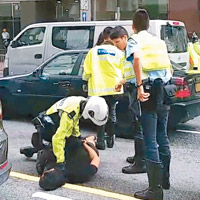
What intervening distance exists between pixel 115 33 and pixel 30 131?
2833 millimetres

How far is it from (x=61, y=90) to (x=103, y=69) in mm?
1823

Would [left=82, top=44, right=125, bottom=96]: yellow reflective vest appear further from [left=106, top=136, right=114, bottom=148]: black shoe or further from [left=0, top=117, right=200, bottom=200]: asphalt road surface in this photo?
[left=0, top=117, right=200, bottom=200]: asphalt road surface

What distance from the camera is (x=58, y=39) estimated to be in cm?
1161

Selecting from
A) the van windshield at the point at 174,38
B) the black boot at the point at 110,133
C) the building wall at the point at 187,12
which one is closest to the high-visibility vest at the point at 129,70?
the black boot at the point at 110,133

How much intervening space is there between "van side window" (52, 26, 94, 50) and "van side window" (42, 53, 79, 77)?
2.60 m

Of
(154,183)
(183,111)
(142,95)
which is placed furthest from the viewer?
(183,111)

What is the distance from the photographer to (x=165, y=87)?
4844 millimetres

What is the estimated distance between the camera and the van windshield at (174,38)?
9953 mm

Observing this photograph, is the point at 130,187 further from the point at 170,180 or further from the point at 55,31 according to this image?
the point at 55,31

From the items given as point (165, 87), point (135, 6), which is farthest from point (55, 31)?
point (135, 6)

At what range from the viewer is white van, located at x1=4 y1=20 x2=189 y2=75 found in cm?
1021

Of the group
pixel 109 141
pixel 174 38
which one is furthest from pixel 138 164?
pixel 174 38

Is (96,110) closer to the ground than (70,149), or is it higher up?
higher up

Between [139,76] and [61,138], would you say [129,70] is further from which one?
[61,138]
